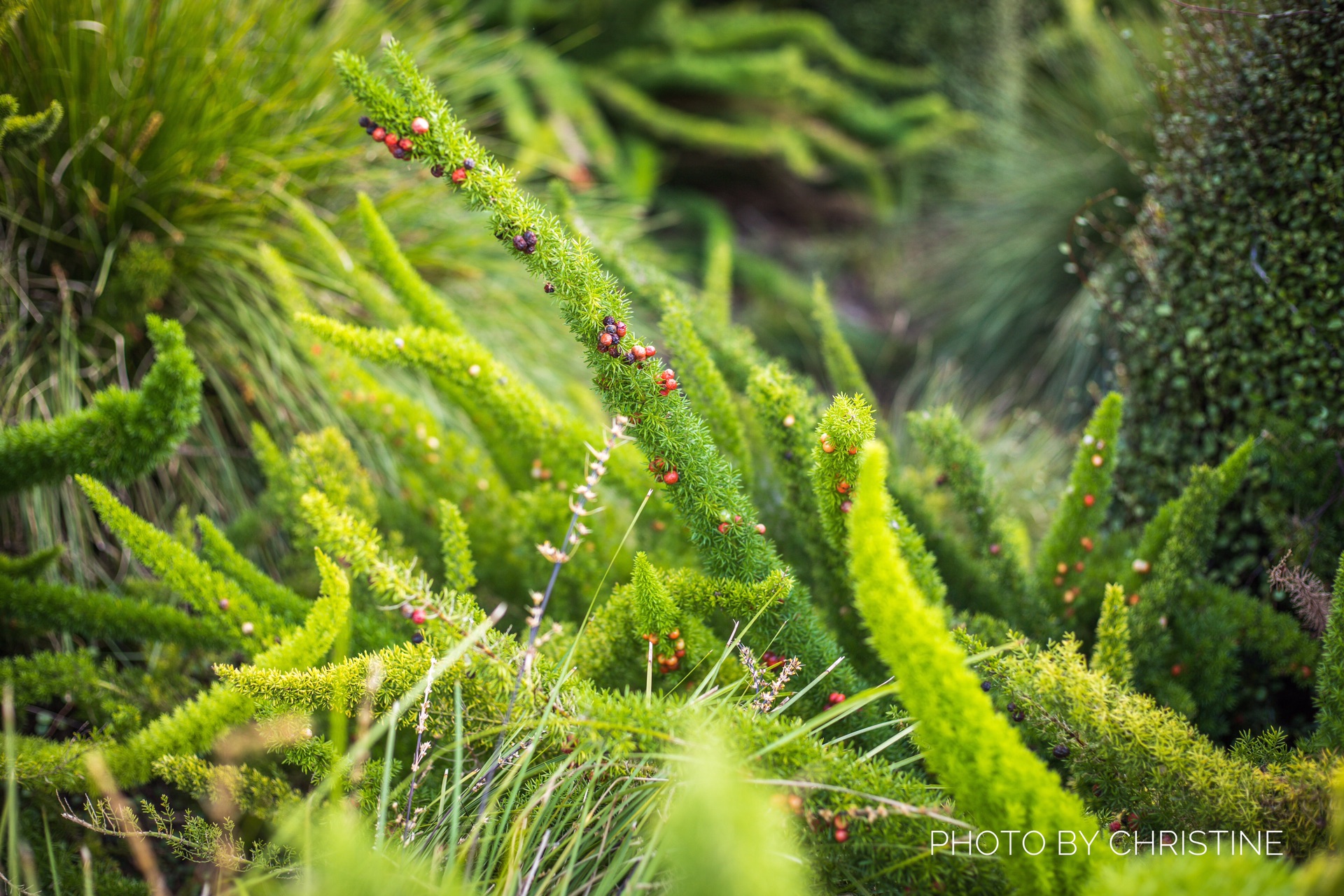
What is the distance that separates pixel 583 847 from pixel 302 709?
0.30 meters

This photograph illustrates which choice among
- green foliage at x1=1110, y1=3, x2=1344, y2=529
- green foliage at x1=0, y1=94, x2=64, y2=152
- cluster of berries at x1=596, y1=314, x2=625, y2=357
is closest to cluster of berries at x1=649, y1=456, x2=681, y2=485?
cluster of berries at x1=596, y1=314, x2=625, y2=357

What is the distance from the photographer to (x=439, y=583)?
1198 mm

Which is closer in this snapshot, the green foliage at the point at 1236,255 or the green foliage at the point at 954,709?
the green foliage at the point at 954,709

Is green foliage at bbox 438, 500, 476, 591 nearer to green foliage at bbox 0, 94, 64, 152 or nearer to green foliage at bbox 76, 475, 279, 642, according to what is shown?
green foliage at bbox 76, 475, 279, 642

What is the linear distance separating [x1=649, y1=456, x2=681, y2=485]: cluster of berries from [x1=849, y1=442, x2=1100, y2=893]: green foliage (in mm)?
251

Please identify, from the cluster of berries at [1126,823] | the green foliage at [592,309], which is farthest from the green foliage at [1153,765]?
the green foliage at [592,309]

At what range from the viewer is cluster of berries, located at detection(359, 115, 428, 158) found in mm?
773

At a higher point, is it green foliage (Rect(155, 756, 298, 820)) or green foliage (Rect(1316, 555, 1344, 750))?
green foliage (Rect(1316, 555, 1344, 750))

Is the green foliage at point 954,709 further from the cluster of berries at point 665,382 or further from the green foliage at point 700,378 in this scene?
the green foliage at point 700,378

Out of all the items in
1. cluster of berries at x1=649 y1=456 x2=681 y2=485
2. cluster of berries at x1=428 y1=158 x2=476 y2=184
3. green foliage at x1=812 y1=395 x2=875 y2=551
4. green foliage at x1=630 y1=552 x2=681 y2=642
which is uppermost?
cluster of berries at x1=428 y1=158 x2=476 y2=184

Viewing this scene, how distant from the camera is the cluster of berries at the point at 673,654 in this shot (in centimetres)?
83

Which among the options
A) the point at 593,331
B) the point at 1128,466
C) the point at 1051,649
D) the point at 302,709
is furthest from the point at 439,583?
the point at 1128,466

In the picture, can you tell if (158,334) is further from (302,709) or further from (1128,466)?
(1128,466)

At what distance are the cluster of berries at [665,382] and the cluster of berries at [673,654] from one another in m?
0.25
